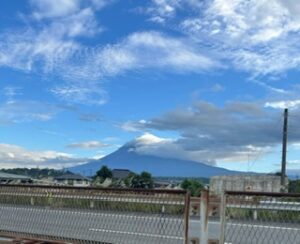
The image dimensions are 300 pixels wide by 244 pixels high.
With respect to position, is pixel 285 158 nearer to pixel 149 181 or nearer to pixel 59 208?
pixel 149 181

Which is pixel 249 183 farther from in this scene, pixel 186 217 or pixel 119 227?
pixel 186 217

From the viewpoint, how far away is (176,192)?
270 inches

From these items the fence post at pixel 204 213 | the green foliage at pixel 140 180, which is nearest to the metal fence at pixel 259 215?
the fence post at pixel 204 213

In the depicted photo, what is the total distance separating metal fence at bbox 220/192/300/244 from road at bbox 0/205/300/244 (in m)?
0.01

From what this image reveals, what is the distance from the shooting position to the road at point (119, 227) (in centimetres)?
717

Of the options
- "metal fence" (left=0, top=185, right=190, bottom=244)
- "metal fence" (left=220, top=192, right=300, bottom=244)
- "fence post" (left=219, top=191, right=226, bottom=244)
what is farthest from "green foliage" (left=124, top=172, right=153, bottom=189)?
"fence post" (left=219, top=191, right=226, bottom=244)

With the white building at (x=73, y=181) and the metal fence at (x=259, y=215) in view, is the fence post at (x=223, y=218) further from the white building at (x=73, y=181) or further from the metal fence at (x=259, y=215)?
the white building at (x=73, y=181)

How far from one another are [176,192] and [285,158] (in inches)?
1253

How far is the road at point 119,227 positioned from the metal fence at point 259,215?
0.01 m

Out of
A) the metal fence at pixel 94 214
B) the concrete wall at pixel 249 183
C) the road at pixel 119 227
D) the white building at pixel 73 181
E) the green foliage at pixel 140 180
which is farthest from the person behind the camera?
the green foliage at pixel 140 180

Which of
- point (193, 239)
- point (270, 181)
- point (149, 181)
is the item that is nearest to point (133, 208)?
point (193, 239)

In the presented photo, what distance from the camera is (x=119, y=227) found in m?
7.66

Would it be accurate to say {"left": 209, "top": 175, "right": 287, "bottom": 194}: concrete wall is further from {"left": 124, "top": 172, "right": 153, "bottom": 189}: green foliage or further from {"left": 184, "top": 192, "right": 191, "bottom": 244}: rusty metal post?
{"left": 184, "top": 192, "right": 191, "bottom": 244}: rusty metal post

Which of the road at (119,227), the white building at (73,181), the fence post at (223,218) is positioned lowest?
the road at (119,227)
